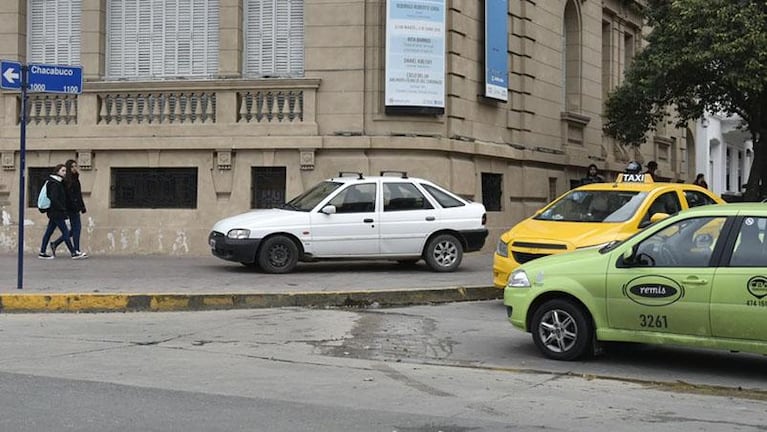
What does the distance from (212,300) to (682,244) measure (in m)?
6.42

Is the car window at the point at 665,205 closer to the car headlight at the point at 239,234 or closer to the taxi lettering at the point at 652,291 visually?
the taxi lettering at the point at 652,291

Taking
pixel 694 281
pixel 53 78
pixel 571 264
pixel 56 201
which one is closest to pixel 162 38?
pixel 56 201

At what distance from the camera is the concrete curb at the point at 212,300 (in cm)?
1111

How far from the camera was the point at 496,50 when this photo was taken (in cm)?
1928

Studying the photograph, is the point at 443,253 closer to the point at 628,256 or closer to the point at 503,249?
the point at 503,249

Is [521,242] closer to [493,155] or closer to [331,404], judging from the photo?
[331,404]

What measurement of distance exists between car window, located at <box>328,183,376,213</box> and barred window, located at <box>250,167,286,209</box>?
12.5 ft

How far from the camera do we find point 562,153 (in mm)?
22859

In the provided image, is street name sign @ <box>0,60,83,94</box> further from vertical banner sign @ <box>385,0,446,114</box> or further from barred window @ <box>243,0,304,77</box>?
vertical banner sign @ <box>385,0,446,114</box>

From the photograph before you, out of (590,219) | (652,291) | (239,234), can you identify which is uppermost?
(590,219)

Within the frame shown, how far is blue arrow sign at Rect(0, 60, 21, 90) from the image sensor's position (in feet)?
37.5

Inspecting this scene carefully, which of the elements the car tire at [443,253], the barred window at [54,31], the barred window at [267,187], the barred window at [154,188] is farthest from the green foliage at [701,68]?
the barred window at [54,31]

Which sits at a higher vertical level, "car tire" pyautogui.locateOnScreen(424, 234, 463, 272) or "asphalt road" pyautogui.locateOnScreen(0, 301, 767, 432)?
"car tire" pyautogui.locateOnScreen(424, 234, 463, 272)

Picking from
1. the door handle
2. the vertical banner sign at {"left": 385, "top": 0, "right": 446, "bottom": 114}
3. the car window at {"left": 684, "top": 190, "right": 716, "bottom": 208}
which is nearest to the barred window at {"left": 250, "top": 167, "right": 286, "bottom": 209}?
the vertical banner sign at {"left": 385, "top": 0, "right": 446, "bottom": 114}
